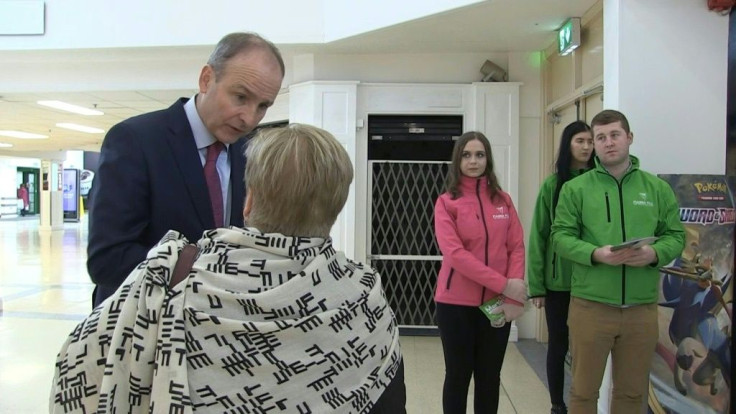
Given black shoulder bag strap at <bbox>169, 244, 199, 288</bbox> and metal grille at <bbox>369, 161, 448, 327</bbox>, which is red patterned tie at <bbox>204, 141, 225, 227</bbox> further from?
metal grille at <bbox>369, 161, 448, 327</bbox>

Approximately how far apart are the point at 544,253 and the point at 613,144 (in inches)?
31.9

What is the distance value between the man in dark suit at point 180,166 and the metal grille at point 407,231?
393 cm

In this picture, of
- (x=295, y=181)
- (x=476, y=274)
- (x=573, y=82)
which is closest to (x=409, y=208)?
(x=573, y=82)

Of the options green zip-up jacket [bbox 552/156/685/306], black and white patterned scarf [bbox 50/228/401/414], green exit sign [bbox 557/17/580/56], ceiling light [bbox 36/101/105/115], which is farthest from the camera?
ceiling light [bbox 36/101/105/115]

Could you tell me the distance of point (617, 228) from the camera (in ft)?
7.59

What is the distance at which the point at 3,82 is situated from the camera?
6.48 m

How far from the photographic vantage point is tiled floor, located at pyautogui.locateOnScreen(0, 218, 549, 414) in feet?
11.3

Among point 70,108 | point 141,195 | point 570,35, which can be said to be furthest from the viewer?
point 70,108

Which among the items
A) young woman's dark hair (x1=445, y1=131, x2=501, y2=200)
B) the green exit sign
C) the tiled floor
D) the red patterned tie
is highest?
the green exit sign

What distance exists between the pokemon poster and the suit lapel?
94.8 inches

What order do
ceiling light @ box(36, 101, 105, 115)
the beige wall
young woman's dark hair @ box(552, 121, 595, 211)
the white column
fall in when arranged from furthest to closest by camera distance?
1. the white column
2. ceiling light @ box(36, 101, 105, 115)
3. the beige wall
4. young woman's dark hair @ box(552, 121, 595, 211)

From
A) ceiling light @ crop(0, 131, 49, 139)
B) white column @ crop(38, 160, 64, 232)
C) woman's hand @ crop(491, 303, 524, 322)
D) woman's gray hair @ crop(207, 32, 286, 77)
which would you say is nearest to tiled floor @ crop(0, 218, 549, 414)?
woman's hand @ crop(491, 303, 524, 322)

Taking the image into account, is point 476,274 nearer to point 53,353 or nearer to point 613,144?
point 613,144

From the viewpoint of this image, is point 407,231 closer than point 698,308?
No
